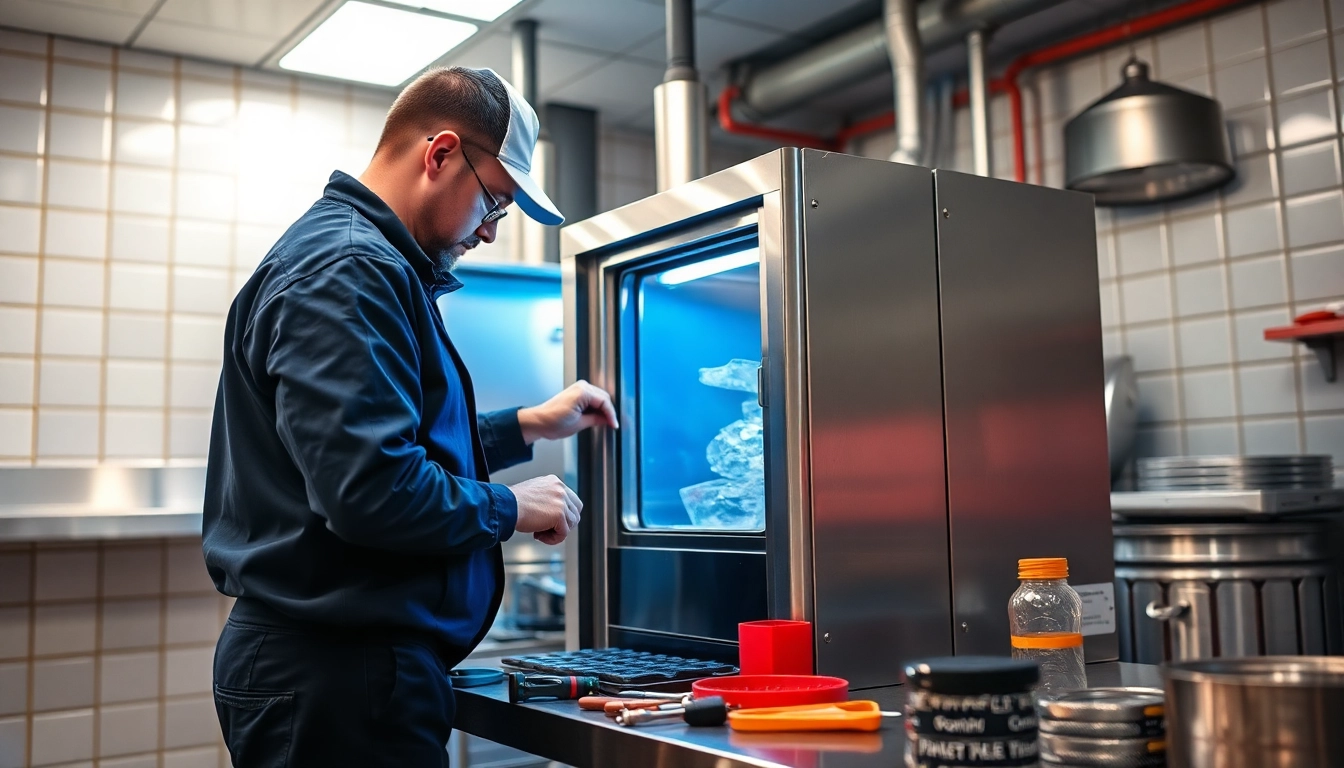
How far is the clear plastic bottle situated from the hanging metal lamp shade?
5.61 feet

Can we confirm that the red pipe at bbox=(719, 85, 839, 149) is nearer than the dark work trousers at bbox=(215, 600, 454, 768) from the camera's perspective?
No

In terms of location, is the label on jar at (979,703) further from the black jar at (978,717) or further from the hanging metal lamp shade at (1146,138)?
the hanging metal lamp shade at (1146,138)

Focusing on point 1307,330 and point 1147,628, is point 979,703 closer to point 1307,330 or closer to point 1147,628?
point 1147,628

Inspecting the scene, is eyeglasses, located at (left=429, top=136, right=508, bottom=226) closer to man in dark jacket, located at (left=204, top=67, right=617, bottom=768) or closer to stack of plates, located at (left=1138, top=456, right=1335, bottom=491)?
man in dark jacket, located at (left=204, top=67, right=617, bottom=768)

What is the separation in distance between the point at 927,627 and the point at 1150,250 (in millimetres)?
2160

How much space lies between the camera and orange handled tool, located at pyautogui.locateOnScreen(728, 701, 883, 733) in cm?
111

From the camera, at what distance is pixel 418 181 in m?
1.47

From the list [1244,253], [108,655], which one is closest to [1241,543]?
[1244,253]

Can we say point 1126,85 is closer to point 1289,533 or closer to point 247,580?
point 1289,533

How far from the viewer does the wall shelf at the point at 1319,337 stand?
8.76ft

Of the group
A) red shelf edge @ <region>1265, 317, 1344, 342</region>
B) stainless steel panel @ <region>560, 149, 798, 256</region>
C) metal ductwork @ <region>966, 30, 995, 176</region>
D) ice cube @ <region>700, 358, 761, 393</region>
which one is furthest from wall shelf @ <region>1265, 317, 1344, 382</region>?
stainless steel panel @ <region>560, 149, 798, 256</region>

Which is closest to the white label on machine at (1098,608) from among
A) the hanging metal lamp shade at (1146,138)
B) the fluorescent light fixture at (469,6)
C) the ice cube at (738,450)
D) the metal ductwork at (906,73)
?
the ice cube at (738,450)

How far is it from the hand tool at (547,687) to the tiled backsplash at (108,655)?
2043mm

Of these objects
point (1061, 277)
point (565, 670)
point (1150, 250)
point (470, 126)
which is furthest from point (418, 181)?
point (1150, 250)
